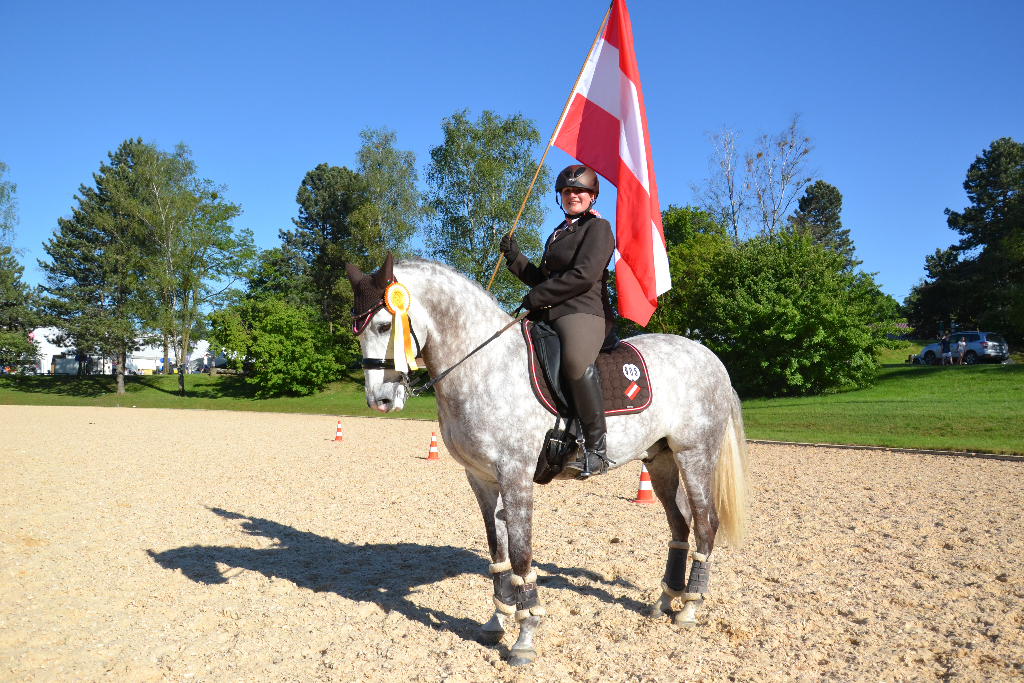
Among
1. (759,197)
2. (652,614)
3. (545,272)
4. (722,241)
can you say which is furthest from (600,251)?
(759,197)

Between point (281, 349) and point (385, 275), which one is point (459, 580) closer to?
point (385, 275)

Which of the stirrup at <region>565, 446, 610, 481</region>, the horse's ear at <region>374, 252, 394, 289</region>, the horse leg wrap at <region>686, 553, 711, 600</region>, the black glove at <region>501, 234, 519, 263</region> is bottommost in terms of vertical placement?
the horse leg wrap at <region>686, 553, 711, 600</region>

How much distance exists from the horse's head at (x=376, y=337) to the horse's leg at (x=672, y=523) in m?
2.38

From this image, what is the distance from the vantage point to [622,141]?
18.1ft

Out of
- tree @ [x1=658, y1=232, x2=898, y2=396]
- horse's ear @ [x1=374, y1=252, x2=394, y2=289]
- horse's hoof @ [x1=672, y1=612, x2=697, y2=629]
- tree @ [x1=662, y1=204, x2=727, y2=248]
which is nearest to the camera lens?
horse's ear @ [x1=374, y1=252, x2=394, y2=289]

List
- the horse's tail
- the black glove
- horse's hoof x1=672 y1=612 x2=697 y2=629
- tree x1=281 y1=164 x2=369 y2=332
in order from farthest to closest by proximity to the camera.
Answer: tree x1=281 y1=164 x2=369 y2=332
the horse's tail
horse's hoof x1=672 y1=612 x2=697 y2=629
the black glove

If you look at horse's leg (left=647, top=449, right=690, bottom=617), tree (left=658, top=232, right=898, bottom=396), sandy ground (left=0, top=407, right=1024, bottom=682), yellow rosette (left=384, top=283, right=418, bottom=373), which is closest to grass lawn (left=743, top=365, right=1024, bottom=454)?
tree (left=658, top=232, right=898, bottom=396)

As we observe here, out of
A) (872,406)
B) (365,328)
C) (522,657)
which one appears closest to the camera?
(365,328)

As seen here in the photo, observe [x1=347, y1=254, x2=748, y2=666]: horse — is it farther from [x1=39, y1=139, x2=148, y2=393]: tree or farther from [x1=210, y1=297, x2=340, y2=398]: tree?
[x1=39, y1=139, x2=148, y2=393]: tree

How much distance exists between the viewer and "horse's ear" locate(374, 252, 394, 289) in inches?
147

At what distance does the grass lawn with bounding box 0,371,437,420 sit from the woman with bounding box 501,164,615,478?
74.3 feet

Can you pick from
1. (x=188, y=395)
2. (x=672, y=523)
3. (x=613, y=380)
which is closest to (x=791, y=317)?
(x=672, y=523)

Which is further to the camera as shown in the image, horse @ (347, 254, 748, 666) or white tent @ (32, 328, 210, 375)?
white tent @ (32, 328, 210, 375)

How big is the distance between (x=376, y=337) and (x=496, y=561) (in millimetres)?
1805
